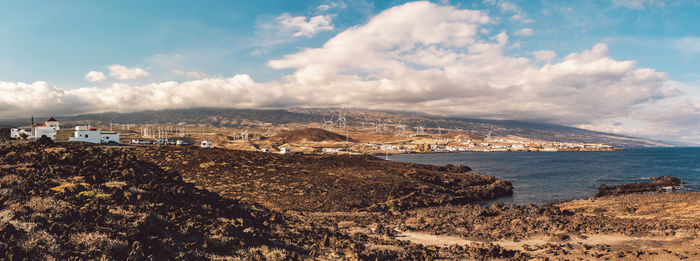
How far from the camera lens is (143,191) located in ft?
57.9

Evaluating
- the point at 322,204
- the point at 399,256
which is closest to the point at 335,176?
the point at 322,204

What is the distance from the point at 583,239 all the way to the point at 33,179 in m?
31.6

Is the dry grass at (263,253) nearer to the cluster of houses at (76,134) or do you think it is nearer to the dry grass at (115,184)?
the dry grass at (115,184)

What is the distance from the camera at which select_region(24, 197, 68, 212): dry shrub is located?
1302cm

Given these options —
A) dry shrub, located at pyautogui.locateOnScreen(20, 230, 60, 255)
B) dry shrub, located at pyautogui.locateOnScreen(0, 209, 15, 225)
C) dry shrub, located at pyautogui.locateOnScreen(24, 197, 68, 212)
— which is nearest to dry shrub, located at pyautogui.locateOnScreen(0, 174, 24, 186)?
dry shrub, located at pyautogui.locateOnScreen(24, 197, 68, 212)

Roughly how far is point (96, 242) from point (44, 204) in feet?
12.9

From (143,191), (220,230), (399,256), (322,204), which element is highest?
(143,191)

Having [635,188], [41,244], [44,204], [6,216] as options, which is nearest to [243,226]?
[41,244]

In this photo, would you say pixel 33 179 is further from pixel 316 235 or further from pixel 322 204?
pixel 322 204

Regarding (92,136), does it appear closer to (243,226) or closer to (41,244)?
(243,226)

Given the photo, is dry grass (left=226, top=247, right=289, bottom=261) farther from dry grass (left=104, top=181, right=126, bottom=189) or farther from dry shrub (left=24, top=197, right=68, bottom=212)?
dry grass (left=104, top=181, right=126, bottom=189)

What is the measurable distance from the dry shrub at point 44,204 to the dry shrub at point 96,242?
2713 mm

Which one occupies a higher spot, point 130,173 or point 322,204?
point 130,173

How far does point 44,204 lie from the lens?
43.7 feet
